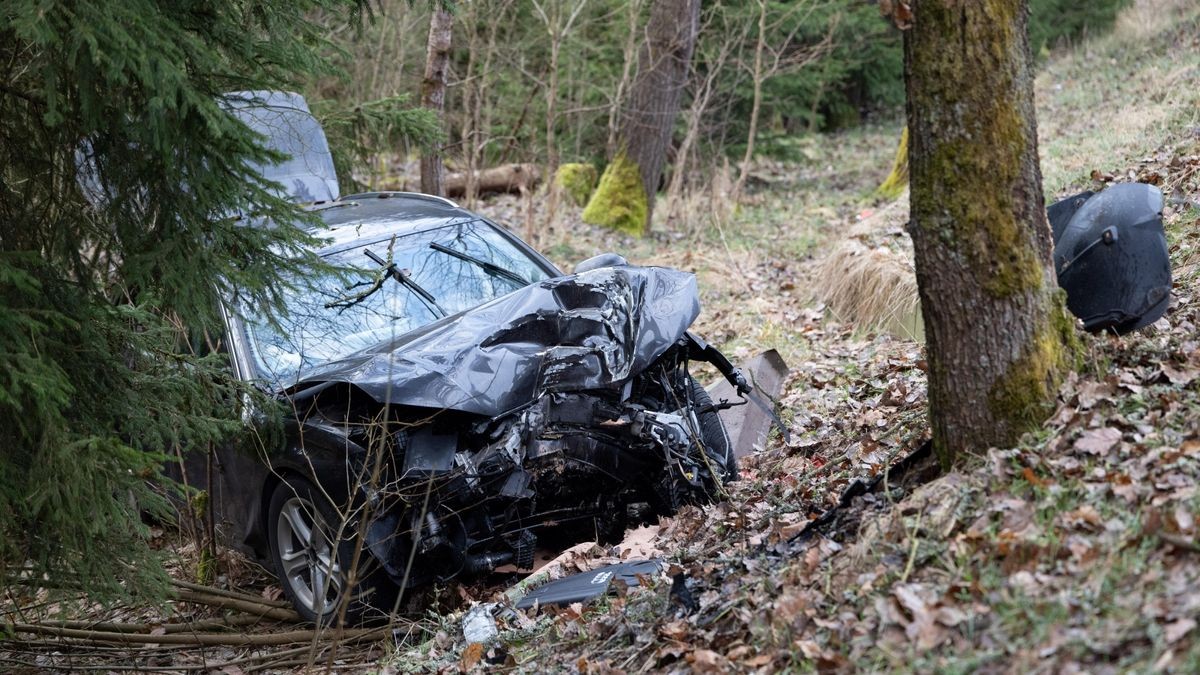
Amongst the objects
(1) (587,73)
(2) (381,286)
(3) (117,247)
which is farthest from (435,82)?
(3) (117,247)

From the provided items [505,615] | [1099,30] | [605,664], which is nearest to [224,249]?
[505,615]

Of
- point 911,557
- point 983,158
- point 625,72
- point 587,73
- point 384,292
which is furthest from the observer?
point 587,73

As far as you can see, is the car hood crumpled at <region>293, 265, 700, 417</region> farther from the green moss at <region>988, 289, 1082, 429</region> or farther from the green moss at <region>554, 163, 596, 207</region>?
the green moss at <region>554, 163, 596, 207</region>

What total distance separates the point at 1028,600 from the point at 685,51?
1063 cm

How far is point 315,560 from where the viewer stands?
15.8 ft

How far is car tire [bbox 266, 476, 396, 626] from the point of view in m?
4.61

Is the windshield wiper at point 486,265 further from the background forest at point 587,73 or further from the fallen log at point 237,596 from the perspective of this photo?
the background forest at point 587,73

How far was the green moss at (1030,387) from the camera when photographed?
3.61m

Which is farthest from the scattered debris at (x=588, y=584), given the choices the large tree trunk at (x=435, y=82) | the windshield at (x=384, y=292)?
the large tree trunk at (x=435, y=82)

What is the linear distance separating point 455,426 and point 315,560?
997mm

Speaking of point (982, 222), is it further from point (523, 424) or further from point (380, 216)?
point (380, 216)

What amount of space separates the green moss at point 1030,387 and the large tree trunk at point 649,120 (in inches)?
351

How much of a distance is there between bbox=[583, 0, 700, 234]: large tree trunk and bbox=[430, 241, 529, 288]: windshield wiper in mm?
6486

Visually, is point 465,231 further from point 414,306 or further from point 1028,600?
point 1028,600
